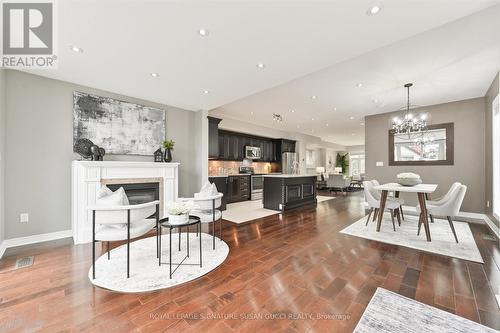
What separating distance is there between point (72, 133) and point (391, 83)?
6159 mm

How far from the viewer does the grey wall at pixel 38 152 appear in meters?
3.03

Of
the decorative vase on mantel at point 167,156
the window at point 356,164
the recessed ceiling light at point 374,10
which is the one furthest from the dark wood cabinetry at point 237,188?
the window at point 356,164

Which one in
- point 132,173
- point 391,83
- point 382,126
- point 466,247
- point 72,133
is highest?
point 391,83

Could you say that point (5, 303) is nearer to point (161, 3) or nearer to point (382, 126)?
point (161, 3)

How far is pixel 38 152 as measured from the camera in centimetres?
323

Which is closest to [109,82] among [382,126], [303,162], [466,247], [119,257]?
[119,257]

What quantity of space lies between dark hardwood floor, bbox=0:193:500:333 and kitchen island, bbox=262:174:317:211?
7.93 feet

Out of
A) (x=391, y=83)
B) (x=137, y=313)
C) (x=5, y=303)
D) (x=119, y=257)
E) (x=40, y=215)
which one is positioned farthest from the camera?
(x=391, y=83)

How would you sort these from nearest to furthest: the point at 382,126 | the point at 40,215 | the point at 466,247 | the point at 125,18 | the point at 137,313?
the point at 137,313
the point at 125,18
the point at 466,247
the point at 40,215
the point at 382,126

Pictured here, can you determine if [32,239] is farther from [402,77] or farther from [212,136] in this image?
[402,77]

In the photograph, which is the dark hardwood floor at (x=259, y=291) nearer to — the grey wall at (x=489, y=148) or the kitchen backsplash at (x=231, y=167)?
the grey wall at (x=489, y=148)

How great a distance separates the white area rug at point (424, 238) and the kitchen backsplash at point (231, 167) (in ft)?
14.9

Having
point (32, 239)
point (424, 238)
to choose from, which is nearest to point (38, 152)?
point (32, 239)

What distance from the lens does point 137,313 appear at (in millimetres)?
1590
